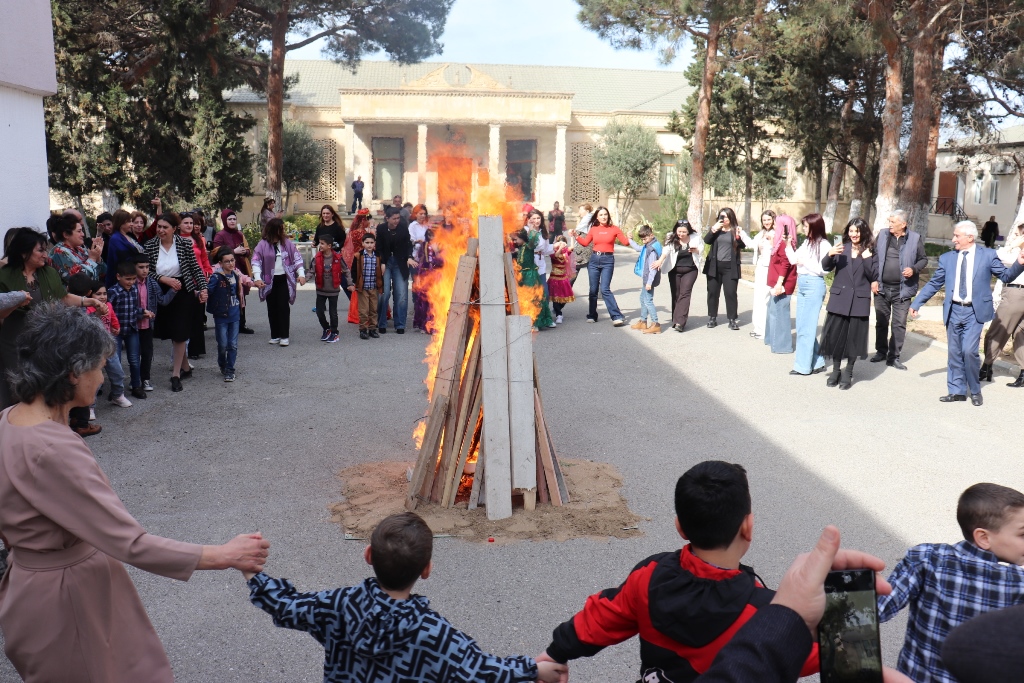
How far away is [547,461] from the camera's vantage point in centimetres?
621

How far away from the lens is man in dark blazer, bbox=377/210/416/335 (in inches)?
537

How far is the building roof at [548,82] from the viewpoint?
156 feet

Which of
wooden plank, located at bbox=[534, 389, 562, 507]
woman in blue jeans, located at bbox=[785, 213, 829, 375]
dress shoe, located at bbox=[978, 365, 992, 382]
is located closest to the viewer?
wooden plank, located at bbox=[534, 389, 562, 507]

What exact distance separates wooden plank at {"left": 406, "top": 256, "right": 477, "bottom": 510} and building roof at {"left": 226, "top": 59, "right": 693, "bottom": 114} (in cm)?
4159

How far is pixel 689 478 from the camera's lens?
2.53m

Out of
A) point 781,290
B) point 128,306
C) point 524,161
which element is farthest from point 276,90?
point 524,161

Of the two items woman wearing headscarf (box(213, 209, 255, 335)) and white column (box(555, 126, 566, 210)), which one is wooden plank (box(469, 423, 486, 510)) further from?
white column (box(555, 126, 566, 210))

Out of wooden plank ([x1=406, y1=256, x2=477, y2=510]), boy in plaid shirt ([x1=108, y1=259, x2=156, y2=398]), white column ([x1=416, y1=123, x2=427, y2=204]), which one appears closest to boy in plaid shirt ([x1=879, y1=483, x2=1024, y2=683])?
wooden plank ([x1=406, y1=256, x2=477, y2=510])

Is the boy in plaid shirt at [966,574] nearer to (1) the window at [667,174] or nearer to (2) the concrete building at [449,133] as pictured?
(2) the concrete building at [449,133]

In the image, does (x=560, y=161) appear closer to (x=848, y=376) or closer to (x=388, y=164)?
(x=388, y=164)

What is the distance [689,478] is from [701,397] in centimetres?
740

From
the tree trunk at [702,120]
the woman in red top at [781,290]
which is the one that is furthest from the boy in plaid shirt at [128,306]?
the tree trunk at [702,120]

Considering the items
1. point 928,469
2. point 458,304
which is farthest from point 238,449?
point 928,469

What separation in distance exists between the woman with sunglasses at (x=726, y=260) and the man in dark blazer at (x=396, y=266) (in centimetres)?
483
